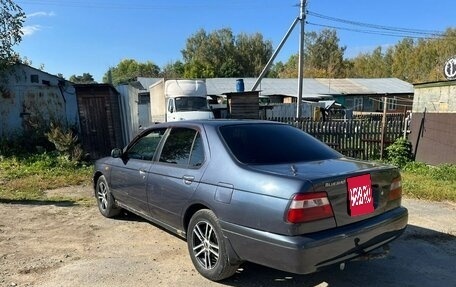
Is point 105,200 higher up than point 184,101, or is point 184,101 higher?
point 184,101

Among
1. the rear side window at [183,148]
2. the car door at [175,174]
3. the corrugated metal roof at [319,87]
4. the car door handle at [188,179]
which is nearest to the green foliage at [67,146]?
the car door at [175,174]

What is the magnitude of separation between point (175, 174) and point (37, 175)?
22.9 feet

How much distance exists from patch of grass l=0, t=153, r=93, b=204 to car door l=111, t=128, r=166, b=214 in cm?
283

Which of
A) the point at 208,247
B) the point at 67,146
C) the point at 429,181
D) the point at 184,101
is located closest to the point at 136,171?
the point at 208,247

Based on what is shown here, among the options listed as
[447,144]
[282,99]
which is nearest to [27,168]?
[447,144]

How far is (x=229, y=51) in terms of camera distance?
196 ft

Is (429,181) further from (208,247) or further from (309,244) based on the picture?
(309,244)

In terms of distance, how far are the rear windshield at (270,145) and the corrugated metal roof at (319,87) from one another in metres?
29.1

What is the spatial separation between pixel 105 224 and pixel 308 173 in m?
3.57

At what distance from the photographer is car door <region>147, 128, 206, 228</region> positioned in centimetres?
412

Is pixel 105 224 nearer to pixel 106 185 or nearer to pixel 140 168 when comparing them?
pixel 106 185

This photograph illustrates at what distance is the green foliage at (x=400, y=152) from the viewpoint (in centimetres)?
1157

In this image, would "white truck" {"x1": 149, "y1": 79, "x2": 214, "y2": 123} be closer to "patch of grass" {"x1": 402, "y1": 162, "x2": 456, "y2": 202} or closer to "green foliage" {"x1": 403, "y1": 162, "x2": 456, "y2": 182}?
"green foliage" {"x1": 403, "y1": 162, "x2": 456, "y2": 182}

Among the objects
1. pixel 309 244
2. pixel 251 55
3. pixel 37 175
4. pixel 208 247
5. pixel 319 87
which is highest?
pixel 251 55
